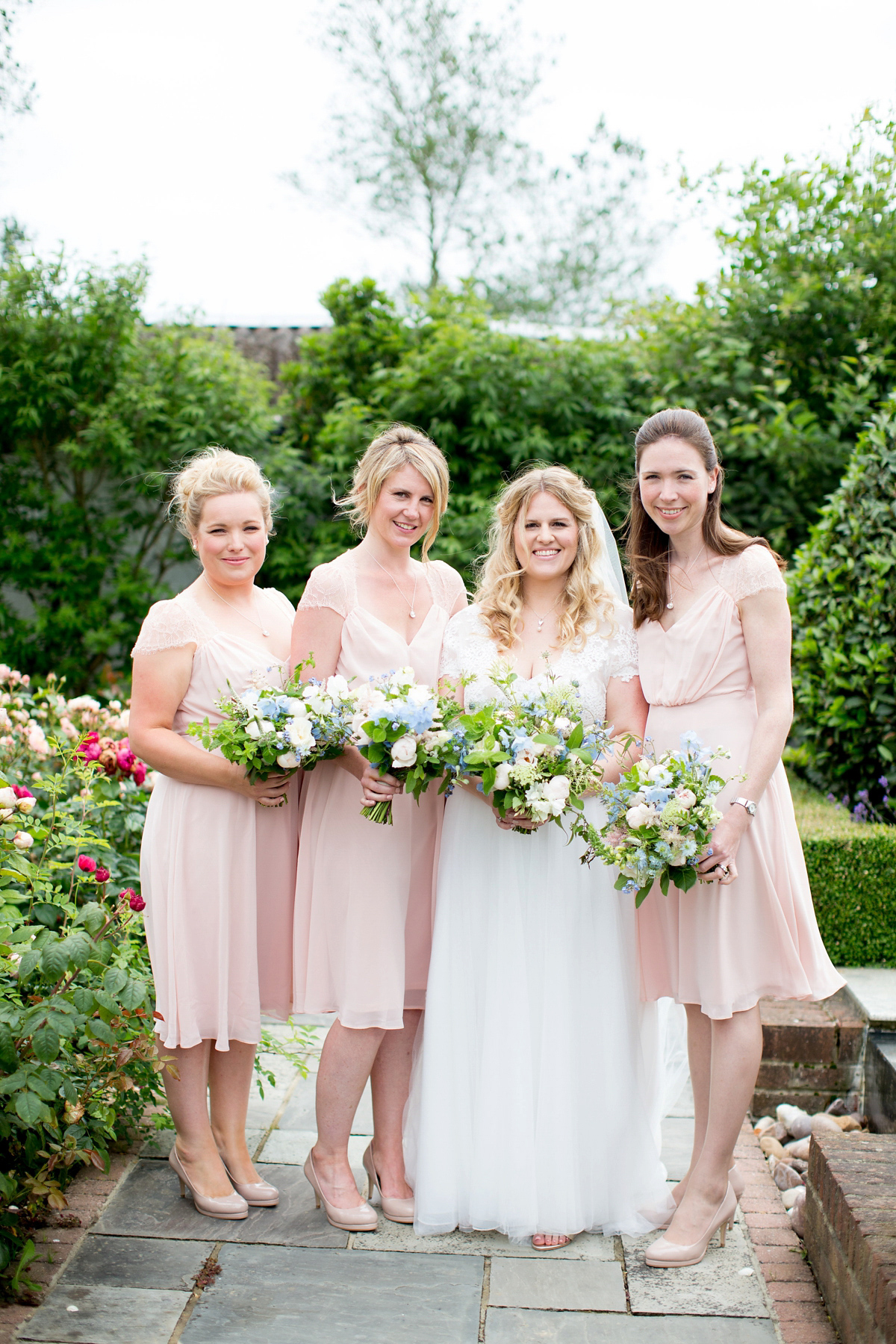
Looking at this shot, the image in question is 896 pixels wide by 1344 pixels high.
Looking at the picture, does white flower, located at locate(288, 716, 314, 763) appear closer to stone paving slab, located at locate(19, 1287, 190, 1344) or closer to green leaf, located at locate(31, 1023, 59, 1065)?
green leaf, located at locate(31, 1023, 59, 1065)

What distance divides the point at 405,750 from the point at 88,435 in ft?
21.0

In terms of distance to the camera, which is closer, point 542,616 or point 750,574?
point 750,574

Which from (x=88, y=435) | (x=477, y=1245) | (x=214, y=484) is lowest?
(x=477, y=1245)

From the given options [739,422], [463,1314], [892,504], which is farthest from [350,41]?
[463,1314]

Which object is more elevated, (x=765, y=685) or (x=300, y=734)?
(x=765, y=685)

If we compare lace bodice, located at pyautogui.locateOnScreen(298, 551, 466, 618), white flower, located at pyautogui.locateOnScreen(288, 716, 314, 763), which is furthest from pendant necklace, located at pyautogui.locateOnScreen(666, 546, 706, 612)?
white flower, located at pyautogui.locateOnScreen(288, 716, 314, 763)

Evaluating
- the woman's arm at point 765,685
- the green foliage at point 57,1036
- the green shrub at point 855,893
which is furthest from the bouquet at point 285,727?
the green shrub at point 855,893

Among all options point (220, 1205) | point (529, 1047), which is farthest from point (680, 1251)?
point (220, 1205)

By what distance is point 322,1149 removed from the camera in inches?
124

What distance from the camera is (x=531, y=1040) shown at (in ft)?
9.90

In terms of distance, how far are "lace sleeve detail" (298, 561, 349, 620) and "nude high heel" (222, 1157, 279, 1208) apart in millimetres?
1706

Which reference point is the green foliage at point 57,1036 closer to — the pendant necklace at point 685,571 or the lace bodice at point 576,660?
the lace bodice at point 576,660

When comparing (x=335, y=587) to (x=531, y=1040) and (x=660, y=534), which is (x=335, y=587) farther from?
(x=531, y=1040)

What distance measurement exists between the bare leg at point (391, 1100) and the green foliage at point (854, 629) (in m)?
2.91
